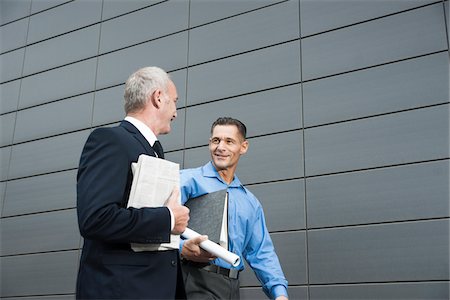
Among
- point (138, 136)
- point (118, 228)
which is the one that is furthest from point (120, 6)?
point (118, 228)

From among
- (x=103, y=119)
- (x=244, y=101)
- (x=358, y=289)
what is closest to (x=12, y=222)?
(x=103, y=119)

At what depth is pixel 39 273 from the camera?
14.7 ft

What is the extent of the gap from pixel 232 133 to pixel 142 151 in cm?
109

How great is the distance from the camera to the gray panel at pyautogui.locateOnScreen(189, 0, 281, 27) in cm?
425

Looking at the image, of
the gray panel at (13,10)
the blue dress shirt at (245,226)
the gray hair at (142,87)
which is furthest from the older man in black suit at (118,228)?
the gray panel at (13,10)

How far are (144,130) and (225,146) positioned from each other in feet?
3.10

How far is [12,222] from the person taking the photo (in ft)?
15.7

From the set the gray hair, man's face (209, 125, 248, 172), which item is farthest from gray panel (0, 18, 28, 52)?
the gray hair

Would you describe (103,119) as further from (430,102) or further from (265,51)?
(430,102)

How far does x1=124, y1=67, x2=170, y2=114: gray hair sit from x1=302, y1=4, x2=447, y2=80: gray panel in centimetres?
211

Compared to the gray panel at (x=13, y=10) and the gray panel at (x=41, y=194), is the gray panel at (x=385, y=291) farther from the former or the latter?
the gray panel at (x=13, y=10)

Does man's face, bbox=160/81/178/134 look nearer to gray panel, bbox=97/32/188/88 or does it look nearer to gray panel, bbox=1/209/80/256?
gray panel, bbox=97/32/188/88

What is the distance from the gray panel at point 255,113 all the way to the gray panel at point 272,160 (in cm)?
8

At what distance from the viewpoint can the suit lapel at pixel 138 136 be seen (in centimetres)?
170
